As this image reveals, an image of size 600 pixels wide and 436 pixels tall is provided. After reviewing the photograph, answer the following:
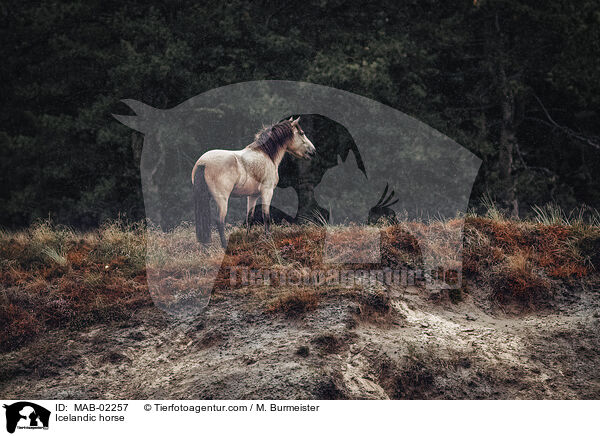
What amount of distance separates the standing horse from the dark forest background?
25.0 ft

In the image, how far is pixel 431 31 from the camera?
2022cm

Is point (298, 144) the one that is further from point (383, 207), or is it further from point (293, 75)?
point (293, 75)

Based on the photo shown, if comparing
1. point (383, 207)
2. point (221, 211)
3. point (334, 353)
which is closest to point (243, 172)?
point (221, 211)

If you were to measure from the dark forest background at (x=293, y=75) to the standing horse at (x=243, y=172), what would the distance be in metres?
7.61

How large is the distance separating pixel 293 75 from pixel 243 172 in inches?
397

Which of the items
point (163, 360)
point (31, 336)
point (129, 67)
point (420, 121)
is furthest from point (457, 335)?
point (129, 67)

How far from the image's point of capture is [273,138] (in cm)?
1048

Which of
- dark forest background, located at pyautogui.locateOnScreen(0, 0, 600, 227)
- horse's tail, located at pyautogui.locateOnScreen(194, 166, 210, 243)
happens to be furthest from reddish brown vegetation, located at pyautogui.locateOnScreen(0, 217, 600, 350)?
dark forest background, located at pyautogui.locateOnScreen(0, 0, 600, 227)

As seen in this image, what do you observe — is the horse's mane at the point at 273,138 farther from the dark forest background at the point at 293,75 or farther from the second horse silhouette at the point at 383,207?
the second horse silhouette at the point at 383,207

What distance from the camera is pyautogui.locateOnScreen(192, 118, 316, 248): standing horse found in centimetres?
968

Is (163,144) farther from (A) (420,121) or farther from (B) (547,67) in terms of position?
(B) (547,67)

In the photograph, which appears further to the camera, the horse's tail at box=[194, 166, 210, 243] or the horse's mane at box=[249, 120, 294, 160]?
the horse's mane at box=[249, 120, 294, 160]

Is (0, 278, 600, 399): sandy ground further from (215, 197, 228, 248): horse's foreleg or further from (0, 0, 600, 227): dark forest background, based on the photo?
(0, 0, 600, 227): dark forest background
